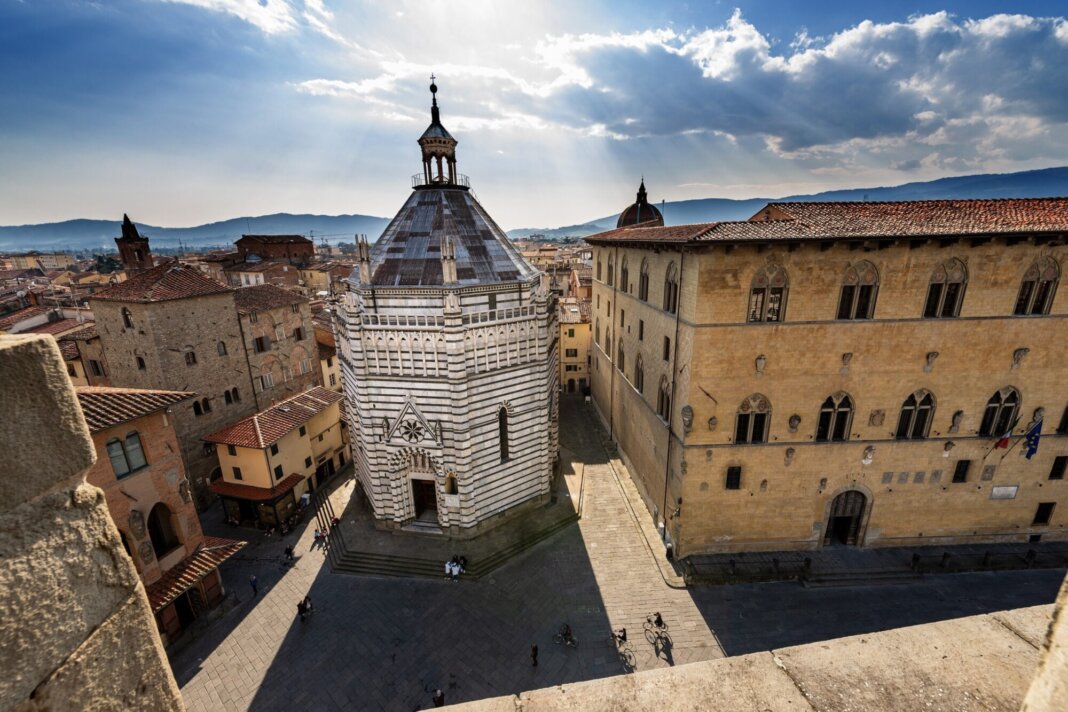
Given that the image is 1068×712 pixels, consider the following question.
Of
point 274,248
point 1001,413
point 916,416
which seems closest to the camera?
point 916,416

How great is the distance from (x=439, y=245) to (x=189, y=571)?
18.5 metres

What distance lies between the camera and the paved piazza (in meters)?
18.0

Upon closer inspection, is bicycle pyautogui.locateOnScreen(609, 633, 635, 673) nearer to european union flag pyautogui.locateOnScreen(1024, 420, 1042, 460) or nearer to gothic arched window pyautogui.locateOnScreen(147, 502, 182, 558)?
gothic arched window pyautogui.locateOnScreen(147, 502, 182, 558)

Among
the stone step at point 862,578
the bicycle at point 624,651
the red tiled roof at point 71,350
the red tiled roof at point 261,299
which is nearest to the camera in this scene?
the bicycle at point 624,651

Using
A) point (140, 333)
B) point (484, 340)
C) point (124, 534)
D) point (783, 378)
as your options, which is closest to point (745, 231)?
point (783, 378)

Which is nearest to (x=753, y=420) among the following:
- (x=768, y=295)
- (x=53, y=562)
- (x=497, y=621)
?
(x=768, y=295)

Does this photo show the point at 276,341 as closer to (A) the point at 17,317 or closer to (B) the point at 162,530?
(B) the point at 162,530

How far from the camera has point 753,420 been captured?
21.4 m

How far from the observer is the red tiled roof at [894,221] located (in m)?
18.6

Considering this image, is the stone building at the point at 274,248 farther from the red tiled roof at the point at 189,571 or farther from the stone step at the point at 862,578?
the stone step at the point at 862,578

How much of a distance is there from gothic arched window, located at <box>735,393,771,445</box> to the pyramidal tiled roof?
12.3m

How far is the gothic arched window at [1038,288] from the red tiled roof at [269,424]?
1422 inches

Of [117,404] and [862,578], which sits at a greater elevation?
[117,404]

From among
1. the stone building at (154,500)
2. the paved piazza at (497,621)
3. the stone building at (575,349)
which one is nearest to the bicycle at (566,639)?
the paved piazza at (497,621)
